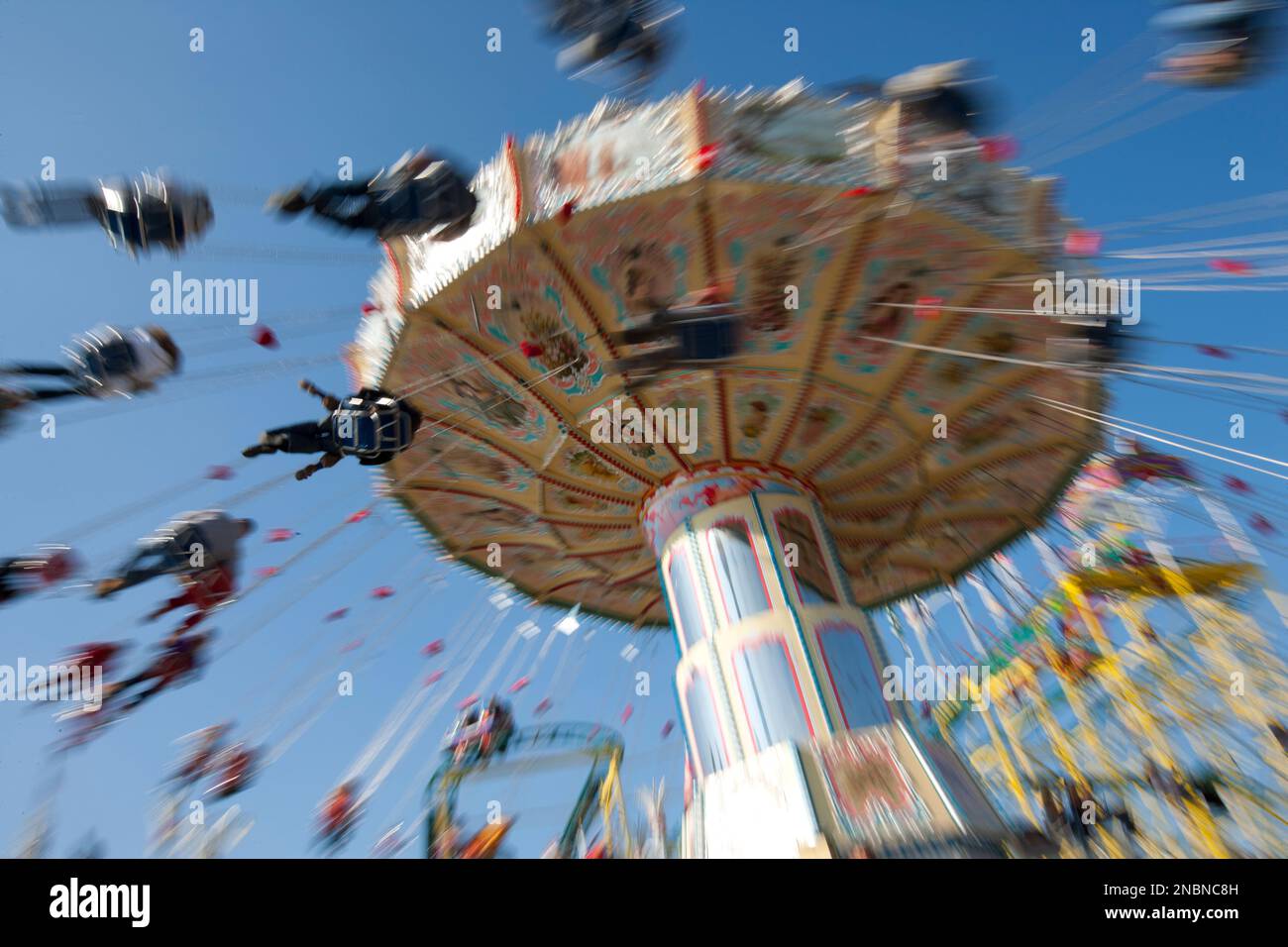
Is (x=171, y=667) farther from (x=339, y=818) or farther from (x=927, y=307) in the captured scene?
(x=927, y=307)

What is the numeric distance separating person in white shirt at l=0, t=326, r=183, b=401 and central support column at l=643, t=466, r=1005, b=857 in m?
5.25

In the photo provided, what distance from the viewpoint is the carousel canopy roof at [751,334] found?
710 cm

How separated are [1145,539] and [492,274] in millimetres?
10016

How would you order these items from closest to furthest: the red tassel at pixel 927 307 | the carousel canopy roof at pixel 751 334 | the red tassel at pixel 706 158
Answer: the red tassel at pixel 706 158 < the carousel canopy roof at pixel 751 334 < the red tassel at pixel 927 307

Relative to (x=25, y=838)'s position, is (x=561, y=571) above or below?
above

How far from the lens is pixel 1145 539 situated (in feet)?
39.4

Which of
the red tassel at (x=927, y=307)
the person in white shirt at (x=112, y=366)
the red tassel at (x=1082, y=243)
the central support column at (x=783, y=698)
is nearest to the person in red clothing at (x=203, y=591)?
the person in white shirt at (x=112, y=366)

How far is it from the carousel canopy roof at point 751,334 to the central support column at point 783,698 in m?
0.78

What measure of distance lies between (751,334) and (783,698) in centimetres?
353

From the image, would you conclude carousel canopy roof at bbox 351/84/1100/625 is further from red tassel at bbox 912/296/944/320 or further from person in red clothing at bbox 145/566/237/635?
person in red clothing at bbox 145/566/237/635

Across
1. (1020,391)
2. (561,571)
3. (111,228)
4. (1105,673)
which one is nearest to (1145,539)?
(1105,673)

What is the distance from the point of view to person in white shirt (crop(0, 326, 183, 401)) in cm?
726

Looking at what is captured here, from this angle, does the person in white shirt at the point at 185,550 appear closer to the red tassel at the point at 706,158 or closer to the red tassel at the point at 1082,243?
the red tassel at the point at 706,158
